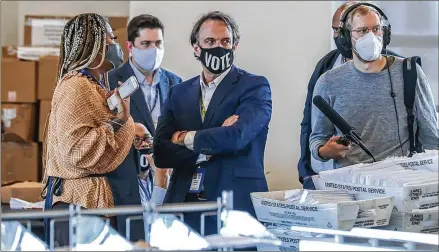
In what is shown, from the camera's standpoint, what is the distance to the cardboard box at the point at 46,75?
204 inches

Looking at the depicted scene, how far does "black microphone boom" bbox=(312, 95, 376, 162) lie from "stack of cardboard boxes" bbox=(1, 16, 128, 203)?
3429 millimetres

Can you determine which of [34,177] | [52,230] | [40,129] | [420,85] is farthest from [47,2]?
[52,230]

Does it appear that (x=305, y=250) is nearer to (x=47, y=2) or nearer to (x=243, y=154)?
(x=243, y=154)

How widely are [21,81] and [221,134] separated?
11.6 feet

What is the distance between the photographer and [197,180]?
78.4 inches

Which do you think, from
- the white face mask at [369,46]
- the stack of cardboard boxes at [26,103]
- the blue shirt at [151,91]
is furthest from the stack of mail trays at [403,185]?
the stack of cardboard boxes at [26,103]

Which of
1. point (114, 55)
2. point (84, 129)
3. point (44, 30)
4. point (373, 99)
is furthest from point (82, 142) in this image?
point (44, 30)

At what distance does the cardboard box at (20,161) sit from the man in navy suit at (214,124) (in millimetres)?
3135

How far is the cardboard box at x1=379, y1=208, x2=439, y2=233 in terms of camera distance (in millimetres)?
1485

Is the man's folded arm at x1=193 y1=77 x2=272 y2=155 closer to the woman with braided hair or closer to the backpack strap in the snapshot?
the woman with braided hair

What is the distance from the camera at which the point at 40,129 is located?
5.28 metres

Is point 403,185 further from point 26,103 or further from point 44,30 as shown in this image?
point 44,30

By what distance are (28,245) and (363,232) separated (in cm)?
53

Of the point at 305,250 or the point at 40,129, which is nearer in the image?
the point at 305,250
